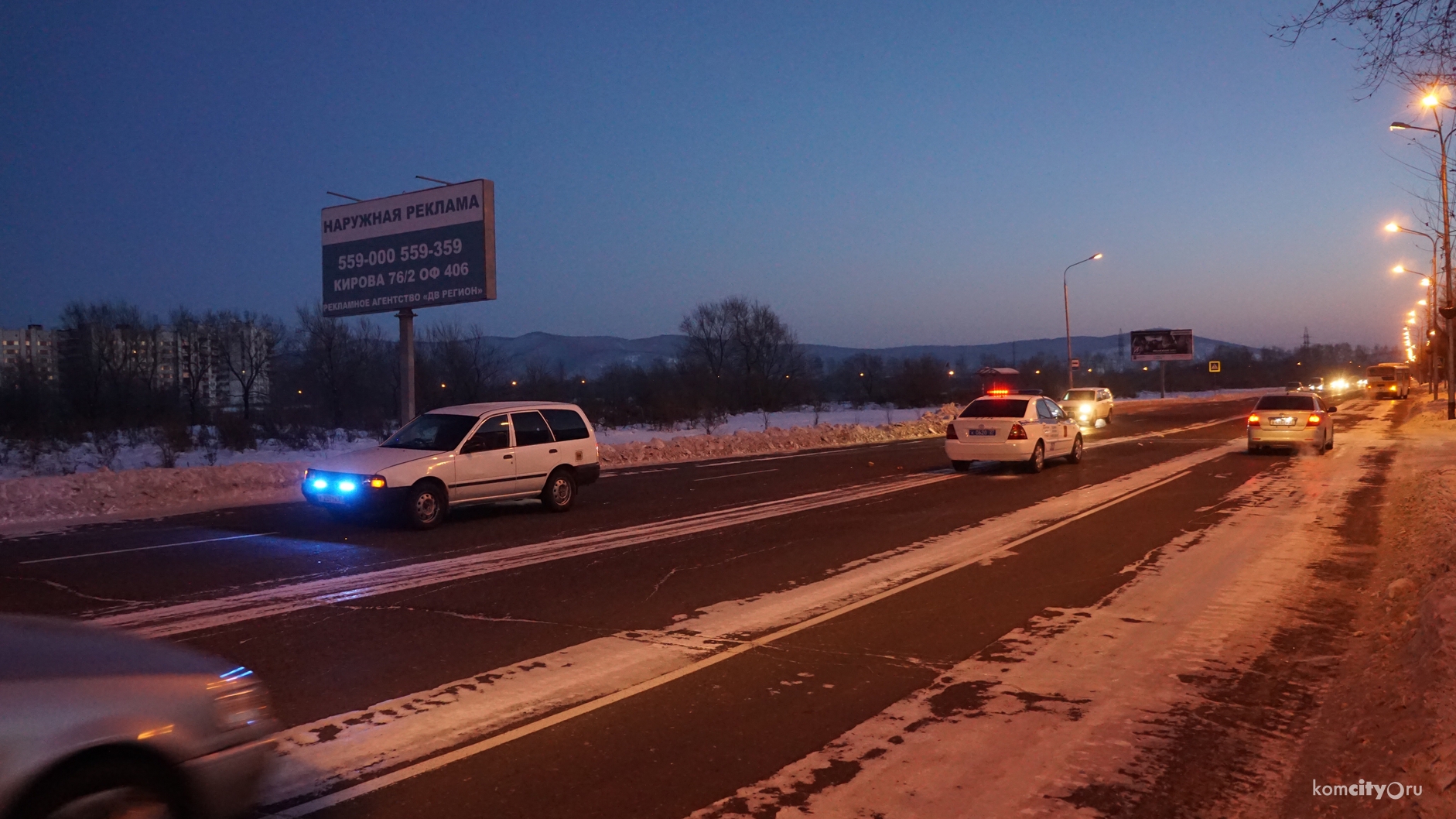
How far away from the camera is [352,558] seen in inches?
463

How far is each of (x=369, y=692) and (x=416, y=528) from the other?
7863 mm

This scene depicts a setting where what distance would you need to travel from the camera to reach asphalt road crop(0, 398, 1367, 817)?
5211mm

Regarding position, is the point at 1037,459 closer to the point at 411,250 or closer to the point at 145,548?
the point at 145,548

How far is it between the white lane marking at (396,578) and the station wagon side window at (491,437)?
2.53m

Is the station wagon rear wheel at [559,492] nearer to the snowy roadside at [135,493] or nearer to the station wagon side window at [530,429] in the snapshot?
the station wagon side window at [530,429]

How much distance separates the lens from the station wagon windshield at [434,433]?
14797 mm

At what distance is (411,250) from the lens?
28719 millimetres

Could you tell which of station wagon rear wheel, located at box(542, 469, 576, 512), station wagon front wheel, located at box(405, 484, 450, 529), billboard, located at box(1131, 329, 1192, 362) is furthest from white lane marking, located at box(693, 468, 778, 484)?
billboard, located at box(1131, 329, 1192, 362)

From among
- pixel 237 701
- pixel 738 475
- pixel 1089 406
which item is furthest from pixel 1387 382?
pixel 237 701

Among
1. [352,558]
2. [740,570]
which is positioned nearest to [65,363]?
[352,558]

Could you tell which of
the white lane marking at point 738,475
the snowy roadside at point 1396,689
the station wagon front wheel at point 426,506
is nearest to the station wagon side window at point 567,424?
the station wagon front wheel at point 426,506

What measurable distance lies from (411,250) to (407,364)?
3.25 metres

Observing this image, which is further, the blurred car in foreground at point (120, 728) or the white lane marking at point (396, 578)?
the white lane marking at point (396, 578)

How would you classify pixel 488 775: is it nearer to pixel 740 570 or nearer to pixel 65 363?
pixel 740 570
